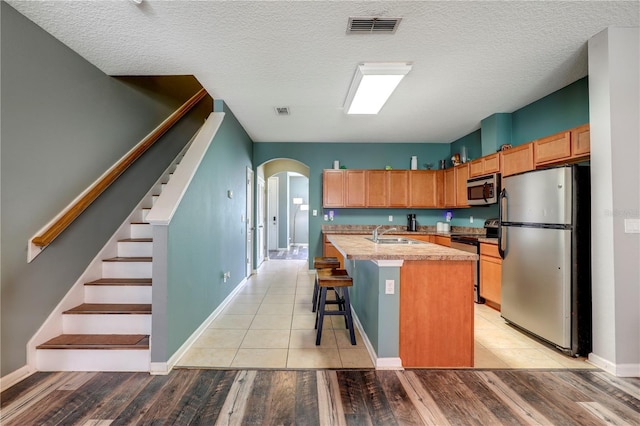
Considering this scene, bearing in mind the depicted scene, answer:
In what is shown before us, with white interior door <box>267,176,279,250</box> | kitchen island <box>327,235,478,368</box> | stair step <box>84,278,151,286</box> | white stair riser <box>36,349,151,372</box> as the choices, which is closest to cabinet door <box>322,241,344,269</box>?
kitchen island <box>327,235,478,368</box>

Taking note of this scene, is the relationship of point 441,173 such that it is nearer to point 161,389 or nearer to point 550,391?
A: point 550,391

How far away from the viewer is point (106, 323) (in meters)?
2.30

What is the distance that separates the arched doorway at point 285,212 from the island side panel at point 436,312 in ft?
15.8

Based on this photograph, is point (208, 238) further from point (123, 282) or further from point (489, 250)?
point (489, 250)

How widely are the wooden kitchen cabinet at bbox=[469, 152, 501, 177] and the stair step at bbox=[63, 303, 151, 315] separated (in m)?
4.42

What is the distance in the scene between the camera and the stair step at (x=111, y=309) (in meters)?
2.30

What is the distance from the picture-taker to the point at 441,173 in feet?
17.8

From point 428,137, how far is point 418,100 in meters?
1.97

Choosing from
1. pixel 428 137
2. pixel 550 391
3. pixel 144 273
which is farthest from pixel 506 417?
pixel 428 137

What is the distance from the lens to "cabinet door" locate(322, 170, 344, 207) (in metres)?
5.41

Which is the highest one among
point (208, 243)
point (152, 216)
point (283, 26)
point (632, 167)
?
point (283, 26)

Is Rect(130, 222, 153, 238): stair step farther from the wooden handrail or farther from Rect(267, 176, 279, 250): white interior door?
Rect(267, 176, 279, 250): white interior door

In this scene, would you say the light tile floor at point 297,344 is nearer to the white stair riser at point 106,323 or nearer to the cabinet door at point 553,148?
the white stair riser at point 106,323

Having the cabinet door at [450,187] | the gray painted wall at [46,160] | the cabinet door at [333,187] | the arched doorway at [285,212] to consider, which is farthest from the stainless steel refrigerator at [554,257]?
the arched doorway at [285,212]
